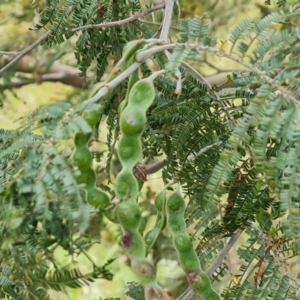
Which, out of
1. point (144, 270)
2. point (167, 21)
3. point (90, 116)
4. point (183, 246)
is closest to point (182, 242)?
point (183, 246)

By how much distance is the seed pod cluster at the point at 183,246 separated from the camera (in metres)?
0.93

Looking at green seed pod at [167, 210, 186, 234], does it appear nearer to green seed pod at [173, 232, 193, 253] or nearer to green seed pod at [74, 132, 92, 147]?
green seed pod at [173, 232, 193, 253]

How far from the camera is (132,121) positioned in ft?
2.71

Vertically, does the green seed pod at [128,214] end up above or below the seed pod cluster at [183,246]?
above

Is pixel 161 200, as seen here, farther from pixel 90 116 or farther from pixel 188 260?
pixel 90 116

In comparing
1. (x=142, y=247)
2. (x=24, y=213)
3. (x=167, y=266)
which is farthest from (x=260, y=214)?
(x=167, y=266)

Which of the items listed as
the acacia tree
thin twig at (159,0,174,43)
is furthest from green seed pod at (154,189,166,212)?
thin twig at (159,0,174,43)

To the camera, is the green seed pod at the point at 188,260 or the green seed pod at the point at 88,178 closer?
the green seed pod at the point at 88,178

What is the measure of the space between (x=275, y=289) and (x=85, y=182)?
536mm

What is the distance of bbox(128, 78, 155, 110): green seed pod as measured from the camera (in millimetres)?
842

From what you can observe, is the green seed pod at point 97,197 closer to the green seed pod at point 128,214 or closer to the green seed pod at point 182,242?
the green seed pod at point 128,214

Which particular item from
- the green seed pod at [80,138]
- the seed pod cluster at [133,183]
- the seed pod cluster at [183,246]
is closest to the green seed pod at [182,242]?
the seed pod cluster at [183,246]

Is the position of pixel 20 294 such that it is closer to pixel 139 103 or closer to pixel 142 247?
pixel 142 247

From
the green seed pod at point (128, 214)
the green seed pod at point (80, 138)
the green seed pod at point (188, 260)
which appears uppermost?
the green seed pod at point (80, 138)
